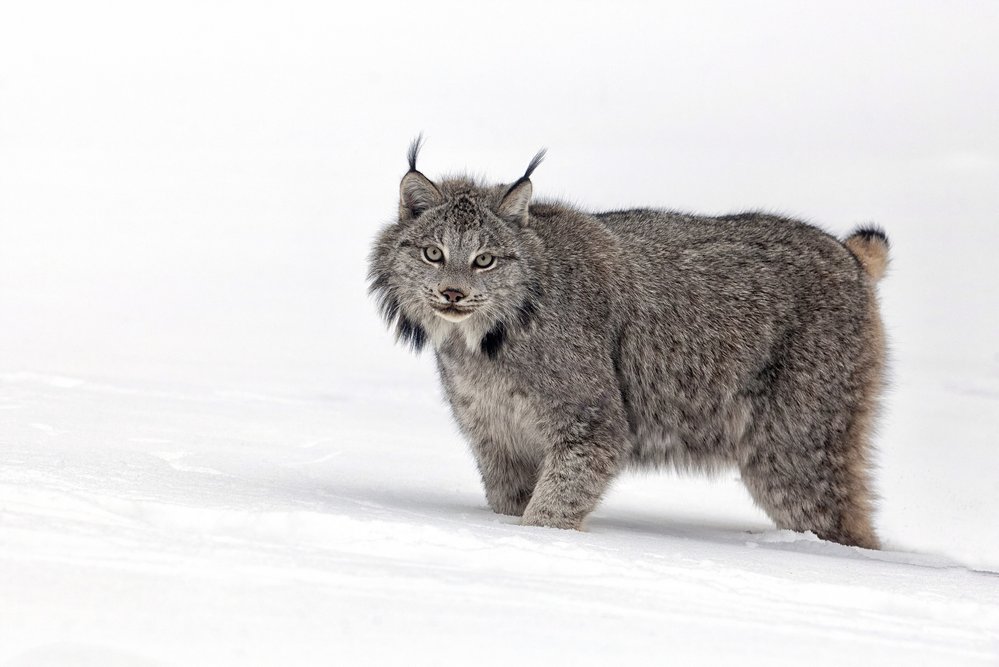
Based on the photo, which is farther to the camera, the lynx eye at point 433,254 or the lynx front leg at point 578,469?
the lynx eye at point 433,254

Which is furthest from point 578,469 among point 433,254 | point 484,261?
point 433,254

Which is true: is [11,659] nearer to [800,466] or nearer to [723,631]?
[723,631]

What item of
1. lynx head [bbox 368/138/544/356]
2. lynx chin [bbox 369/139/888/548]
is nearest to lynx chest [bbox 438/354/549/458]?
lynx chin [bbox 369/139/888/548]

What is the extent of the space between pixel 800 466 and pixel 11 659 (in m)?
5.22

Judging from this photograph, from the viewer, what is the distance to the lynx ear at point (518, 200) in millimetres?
7426

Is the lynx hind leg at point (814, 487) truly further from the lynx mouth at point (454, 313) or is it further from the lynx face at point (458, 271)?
the lynx mouth at point (454, 313)

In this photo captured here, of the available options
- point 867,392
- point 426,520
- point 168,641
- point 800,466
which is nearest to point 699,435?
point 800,466

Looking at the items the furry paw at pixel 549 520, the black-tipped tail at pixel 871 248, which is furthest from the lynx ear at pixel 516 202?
the black-tipped tail at pixel 871 248

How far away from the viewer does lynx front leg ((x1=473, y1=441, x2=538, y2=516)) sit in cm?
775

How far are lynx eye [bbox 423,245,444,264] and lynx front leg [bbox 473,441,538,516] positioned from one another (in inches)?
49.1

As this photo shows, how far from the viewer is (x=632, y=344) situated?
25.4ft

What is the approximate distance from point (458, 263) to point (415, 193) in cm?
66

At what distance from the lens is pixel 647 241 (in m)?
8.13

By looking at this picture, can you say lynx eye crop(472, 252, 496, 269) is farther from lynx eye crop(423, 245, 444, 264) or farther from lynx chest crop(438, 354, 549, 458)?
lynx chest crop(438, 354, 549, 458)
